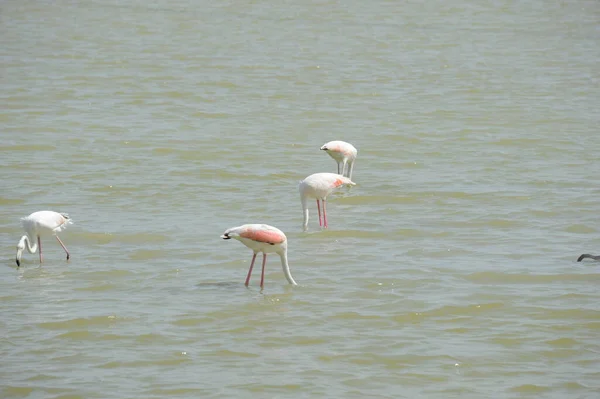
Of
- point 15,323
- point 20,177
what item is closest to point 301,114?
point 20,177

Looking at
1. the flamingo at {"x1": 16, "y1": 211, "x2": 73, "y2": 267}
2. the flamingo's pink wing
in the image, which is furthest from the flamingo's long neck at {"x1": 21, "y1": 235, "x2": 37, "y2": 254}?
the flamingo's pink wing

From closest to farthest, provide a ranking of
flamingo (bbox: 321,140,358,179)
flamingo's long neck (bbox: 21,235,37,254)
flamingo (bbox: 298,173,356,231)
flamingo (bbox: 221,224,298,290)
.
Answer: flamingo (bbox: 221,224,298,290) → flamingo's long neck (bbox: 21,235,37,254) → flamingo (bbox: 298,173,356,231) → flamingo (bbox: 321,140,358,179)

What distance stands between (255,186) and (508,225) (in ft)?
10.3

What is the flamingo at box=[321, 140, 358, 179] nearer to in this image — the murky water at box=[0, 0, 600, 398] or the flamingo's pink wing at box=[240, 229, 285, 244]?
the murky water at box=[0, 0, 600, 398]

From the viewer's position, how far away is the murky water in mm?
7457

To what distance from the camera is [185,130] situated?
16.0m

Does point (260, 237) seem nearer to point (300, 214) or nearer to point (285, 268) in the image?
point (285, 268)

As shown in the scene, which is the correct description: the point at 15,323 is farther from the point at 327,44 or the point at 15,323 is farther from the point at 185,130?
the point at 327,44

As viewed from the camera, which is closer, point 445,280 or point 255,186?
point 445,280

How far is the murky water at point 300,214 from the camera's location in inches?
294

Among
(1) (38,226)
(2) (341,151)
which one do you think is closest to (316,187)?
(2) (341,151)

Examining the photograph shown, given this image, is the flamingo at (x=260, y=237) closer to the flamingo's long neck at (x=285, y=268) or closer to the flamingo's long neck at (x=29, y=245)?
the flamingo's long neck at (x=285, y=268)

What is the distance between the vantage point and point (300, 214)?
11.6 m

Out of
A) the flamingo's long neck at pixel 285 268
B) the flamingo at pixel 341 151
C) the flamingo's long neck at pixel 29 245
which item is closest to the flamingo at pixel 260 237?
the flamingo's long neck at pixel 285 268
